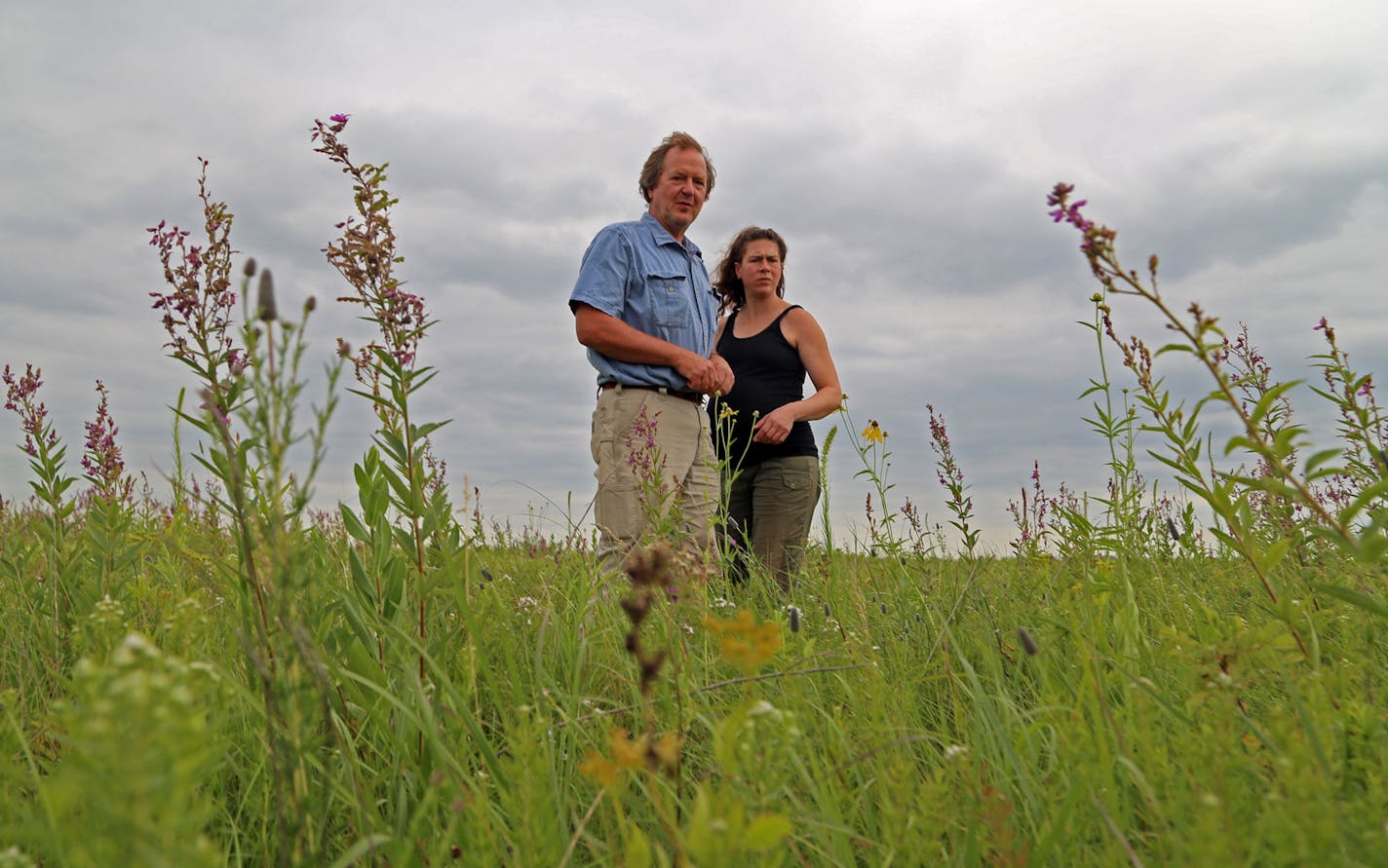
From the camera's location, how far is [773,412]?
20.9 feet

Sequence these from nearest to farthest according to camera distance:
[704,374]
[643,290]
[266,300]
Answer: [266,300]
[704,374]
[643,290]

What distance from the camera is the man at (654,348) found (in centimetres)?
554

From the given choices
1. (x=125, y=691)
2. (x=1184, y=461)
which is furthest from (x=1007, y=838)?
(x=125, y=691)

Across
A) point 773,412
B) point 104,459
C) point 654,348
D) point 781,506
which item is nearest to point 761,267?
point 773,412

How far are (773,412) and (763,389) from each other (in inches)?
19.5

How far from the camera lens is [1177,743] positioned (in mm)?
1864

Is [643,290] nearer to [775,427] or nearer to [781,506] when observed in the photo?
[775,427]

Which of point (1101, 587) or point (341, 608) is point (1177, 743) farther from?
point (341, 608)

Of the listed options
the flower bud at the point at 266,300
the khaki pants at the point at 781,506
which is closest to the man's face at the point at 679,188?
the khaki pants at the point at 781,506

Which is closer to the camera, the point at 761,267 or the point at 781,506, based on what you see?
the point at 781,506

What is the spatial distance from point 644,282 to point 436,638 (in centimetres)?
372

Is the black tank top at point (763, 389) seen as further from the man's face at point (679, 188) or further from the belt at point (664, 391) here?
the man's face at point (679, 188)

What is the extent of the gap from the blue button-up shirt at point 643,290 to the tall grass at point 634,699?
2.02 m

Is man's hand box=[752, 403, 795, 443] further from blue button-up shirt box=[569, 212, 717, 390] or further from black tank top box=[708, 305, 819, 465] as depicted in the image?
blue button-up shirt box=[569, 212, 717, 390]
